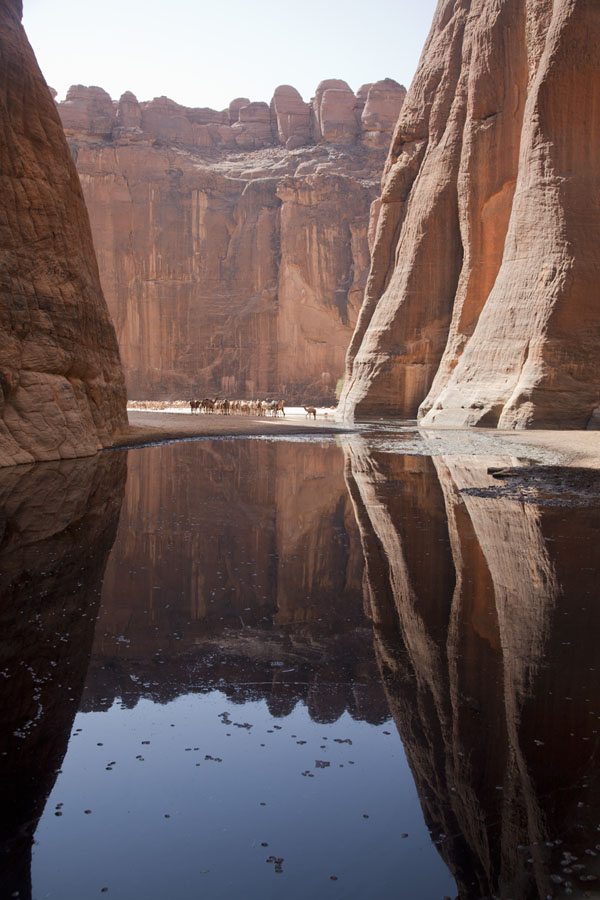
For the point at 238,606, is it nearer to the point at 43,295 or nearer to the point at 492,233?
the point at 43,295

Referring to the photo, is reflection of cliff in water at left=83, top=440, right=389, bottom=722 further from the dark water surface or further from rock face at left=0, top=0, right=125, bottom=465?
rock face at left=0, top=0, right=125, bottom=465

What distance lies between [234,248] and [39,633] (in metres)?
69.3

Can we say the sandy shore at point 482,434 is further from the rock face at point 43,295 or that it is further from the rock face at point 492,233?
the rock face at point 43,295

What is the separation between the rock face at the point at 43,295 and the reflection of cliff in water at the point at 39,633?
5.67m

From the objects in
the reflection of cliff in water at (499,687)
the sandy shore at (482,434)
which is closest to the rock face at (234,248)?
the sandy shore at (482,434)

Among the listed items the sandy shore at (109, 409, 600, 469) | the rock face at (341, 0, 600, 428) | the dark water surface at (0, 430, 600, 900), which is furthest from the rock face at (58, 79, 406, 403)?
the dark water surface at (0, 430, 600, 900)

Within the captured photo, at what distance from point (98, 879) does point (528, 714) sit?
89.2 inches

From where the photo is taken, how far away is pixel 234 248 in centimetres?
7169

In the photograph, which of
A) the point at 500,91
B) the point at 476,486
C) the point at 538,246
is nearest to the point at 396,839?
the point at 476,486

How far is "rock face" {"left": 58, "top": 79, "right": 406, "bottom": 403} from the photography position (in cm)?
6788

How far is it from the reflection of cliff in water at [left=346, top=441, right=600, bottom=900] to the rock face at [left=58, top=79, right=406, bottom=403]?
60.3 meters

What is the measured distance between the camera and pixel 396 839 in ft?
9.86

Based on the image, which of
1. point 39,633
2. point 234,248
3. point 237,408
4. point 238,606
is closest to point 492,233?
point 237,408

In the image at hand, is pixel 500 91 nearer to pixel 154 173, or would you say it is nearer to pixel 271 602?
pixel 271 602
